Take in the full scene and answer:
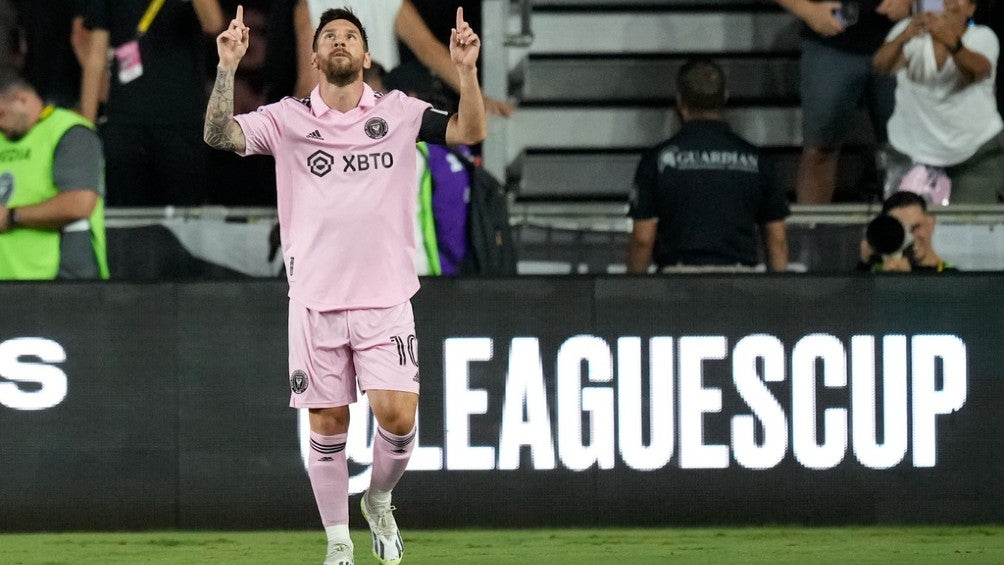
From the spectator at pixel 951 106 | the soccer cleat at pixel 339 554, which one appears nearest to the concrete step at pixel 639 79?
the spectator at pixel 951 106

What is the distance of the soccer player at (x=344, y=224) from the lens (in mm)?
7008

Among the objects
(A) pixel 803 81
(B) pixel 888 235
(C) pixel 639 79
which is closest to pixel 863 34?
(A) pixel 803 81

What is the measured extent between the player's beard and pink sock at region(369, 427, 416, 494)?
134 centimetres

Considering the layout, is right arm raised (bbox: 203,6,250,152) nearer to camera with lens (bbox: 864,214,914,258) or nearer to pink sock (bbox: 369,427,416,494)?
pink sock (bbox: 369,427,416,494)

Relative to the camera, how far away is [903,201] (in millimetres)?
9266

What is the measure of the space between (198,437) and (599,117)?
4016 millimetres

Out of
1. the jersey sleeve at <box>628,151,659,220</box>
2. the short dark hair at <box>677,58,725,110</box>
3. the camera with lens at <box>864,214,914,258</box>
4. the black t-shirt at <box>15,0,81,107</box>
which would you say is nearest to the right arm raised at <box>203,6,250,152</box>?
the jersey sleeve at <box>628,151,659,220</box>

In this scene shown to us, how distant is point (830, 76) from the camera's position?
35.9 ft

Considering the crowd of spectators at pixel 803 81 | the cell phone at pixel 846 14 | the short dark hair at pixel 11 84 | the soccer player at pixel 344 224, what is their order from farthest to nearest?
the cell phone at pixel 846 14 → the crowd of spectators at pixel 803 81 → the short dark hair at pixel 11 84 → the soccer player at pixel 344 224

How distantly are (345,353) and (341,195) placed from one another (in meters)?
0.61

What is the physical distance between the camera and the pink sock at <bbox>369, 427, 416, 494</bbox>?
7227 millimetres

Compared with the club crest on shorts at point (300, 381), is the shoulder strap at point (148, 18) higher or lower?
higher

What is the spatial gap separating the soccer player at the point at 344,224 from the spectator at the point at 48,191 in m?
2.42

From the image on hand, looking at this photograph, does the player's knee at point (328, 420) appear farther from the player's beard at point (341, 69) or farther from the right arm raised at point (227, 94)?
the player's beard at point (341, 69)
